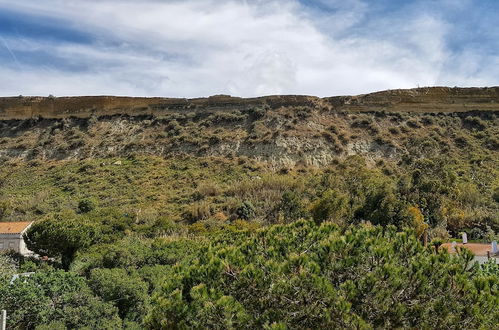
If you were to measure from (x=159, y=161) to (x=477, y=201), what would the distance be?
23365 millimetres

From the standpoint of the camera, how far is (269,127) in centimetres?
3931

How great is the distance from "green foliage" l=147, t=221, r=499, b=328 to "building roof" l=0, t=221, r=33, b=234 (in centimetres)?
2141

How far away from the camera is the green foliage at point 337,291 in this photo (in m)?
6.51

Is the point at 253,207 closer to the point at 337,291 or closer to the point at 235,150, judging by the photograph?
the point at 235,150

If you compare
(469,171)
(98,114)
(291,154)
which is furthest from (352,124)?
(98,114)

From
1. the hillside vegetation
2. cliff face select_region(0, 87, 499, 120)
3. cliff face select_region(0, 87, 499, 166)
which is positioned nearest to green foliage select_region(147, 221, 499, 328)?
the hillside vegetation

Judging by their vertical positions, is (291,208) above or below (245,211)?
above

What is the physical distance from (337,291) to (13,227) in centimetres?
2473

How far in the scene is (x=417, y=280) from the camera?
22.7 feet

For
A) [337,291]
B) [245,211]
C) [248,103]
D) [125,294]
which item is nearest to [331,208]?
[245,211]

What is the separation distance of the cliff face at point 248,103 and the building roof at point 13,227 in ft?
62.5

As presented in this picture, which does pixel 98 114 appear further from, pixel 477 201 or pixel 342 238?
pixel 342 238

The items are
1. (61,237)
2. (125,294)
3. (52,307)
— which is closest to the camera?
(52,307)

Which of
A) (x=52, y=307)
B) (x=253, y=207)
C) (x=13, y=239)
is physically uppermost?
(x=253, y=207)
